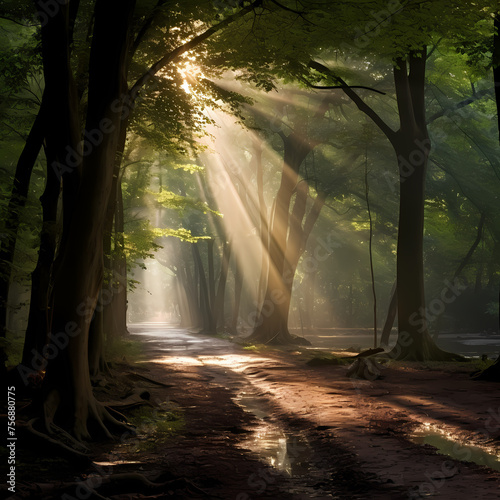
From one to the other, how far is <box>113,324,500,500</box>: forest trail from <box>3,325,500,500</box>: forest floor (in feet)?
0.06

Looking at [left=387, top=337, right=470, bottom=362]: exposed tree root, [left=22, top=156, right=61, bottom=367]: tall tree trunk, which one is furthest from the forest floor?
[left=387, top=337, right=470, bottom=362]: exposed tree root

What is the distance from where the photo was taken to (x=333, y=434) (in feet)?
30.1

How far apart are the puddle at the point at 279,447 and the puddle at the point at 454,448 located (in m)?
1.55

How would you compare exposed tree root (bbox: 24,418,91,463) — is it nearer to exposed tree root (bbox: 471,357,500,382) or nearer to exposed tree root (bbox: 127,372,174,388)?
exposed tree root (bbox: 127,372,174,388)

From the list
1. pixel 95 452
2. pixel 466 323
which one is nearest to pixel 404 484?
pixel 95 452

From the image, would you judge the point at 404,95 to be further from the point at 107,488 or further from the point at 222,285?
the point at 222,285

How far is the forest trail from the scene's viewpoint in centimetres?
635

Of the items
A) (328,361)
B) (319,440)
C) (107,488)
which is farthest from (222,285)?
(107,488)

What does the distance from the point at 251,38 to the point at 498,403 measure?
28.6ft

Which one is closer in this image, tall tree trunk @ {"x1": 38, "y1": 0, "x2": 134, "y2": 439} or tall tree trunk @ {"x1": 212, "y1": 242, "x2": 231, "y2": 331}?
tall tree trunk @ {"x1": 38, "y1": 0, "x2": 134, "y2": 439}

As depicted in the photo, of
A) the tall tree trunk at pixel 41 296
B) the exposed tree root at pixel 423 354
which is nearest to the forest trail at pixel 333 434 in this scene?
the tall tree trunk at pixel 41 296

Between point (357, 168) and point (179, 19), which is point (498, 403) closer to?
point (179, 19)

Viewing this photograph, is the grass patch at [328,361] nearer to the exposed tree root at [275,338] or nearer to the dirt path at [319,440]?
the dirt path at [319,440]

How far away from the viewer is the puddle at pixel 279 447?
7.42 meters
